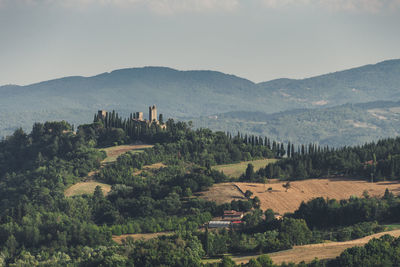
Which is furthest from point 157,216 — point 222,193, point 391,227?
point 391,227

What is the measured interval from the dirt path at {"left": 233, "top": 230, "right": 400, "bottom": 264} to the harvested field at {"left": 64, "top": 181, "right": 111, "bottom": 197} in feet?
247

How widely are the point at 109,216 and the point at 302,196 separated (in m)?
39.9

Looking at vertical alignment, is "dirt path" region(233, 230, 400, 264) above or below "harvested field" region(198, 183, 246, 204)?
below

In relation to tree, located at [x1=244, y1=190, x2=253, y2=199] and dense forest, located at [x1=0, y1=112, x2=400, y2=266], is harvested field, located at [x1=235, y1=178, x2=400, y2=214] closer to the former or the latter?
tree, located at [x1=244, y1=190, x2=253, y2=199]

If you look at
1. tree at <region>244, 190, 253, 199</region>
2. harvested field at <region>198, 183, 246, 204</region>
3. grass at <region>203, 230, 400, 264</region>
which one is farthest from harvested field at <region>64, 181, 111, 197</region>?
grass at <region>203, 230, 400, 264</region>

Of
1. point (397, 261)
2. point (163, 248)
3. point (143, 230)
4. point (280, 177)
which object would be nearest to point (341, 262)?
point (397, 261)

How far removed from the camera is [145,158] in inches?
7869

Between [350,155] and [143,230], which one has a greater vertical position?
[350,155]

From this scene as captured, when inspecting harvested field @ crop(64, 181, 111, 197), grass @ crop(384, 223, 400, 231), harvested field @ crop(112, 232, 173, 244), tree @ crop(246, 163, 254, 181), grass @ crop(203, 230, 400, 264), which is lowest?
harvested field @ crop(112, 232, 173, 244)

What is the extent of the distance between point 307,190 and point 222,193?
18.1 meters

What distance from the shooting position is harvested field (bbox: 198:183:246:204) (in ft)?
531

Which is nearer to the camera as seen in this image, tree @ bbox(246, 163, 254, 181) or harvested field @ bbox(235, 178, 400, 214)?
harvested field @ bbox(235, 178, 400, 214)

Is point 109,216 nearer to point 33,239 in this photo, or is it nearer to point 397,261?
point 33,239

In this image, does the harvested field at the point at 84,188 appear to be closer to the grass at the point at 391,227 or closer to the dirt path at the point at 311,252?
the grass at the point at 391,227
